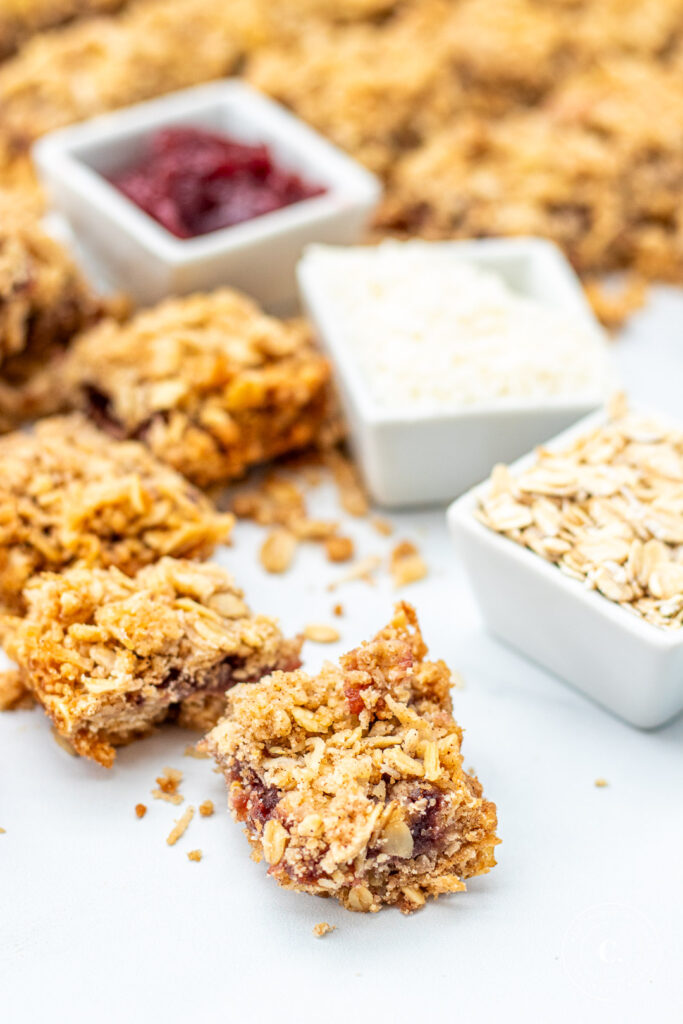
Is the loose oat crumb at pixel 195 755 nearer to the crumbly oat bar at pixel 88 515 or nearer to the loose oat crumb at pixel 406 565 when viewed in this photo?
the crumbly oat bar at pixel 88 515

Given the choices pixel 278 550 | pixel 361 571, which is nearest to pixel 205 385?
pixel 278 550

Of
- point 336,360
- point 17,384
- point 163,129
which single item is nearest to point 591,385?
point 336,360

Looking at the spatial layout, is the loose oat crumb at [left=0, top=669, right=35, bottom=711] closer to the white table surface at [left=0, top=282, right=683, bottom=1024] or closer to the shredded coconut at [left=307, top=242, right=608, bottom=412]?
the white table surface at [left=0, top=282, right=683, bottom=1024]

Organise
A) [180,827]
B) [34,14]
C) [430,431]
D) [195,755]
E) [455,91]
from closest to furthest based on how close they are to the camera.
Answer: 1. [180,827]
2. [195,755]
3. [430,431]
4. [455,91]
5. [34,14]

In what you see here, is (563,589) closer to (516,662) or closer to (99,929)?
(516,662)

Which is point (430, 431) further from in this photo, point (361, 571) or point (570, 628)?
point (570, 628)

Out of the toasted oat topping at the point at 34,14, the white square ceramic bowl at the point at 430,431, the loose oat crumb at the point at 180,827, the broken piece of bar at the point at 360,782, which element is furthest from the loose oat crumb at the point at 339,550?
the toasted oat topping at the point at 34,14

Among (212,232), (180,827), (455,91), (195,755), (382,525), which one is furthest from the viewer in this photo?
(455,91)

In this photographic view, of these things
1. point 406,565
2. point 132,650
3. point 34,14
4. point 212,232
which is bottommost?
point 406,565
